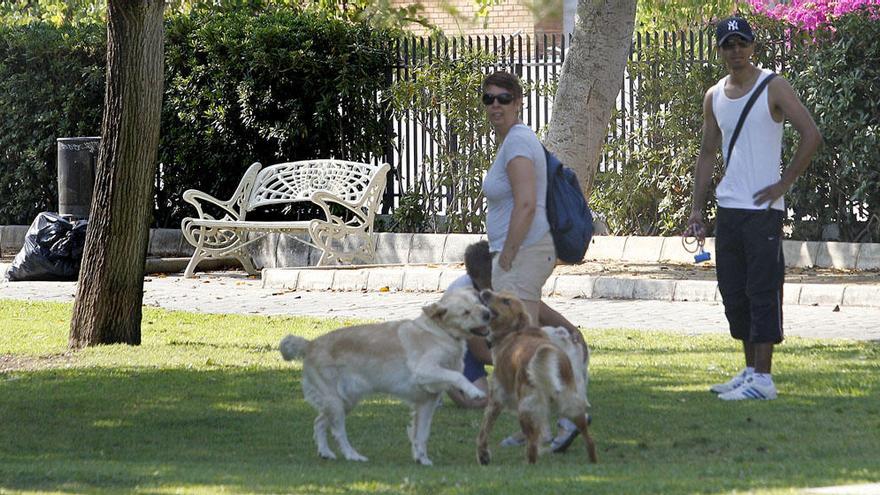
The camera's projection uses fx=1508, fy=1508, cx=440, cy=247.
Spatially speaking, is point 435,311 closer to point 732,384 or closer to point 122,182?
point 732,384

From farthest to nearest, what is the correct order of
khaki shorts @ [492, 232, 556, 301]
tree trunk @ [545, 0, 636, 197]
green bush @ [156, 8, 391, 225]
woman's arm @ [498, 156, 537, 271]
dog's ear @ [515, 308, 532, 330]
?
green bush @ [156, 8, 391, 225] < tree trunk @ [545, 0, 636, 197] < khaki shorts @ [492, 232, 556, 301] < woman's arm @ [498, 156, 537, 271] < dog's ear @ [515, 308, 532, 330]

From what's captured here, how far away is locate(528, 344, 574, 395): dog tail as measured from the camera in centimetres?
609

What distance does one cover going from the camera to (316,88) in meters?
18.2

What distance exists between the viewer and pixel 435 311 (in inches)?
253

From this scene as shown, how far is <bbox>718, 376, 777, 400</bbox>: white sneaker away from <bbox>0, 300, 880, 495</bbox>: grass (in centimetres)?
10

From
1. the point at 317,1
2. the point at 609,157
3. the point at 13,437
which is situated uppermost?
the point at 317,1

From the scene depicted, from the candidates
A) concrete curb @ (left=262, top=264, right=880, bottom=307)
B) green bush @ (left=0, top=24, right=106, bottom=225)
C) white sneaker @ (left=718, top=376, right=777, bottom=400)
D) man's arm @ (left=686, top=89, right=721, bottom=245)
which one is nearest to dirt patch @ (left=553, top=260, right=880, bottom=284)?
concrete curb @ (left=262, top=264, right=880, bottom=307)

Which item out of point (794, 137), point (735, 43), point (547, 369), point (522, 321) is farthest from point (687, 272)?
point (547, 369)

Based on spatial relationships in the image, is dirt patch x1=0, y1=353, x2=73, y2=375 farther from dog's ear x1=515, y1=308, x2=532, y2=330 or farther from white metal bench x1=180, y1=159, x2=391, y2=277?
white metal bench x1=180, y1=159, x2=391, y2=277

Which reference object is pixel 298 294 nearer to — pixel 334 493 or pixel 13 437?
pixel 13 437

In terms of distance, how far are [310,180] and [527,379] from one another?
11588mm

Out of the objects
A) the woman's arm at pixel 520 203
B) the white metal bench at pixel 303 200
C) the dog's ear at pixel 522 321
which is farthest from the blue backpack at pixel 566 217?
the white metal bench at pixel 303 200

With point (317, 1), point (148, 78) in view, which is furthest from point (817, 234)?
point (317, 1)

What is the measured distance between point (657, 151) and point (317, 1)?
281 inches
